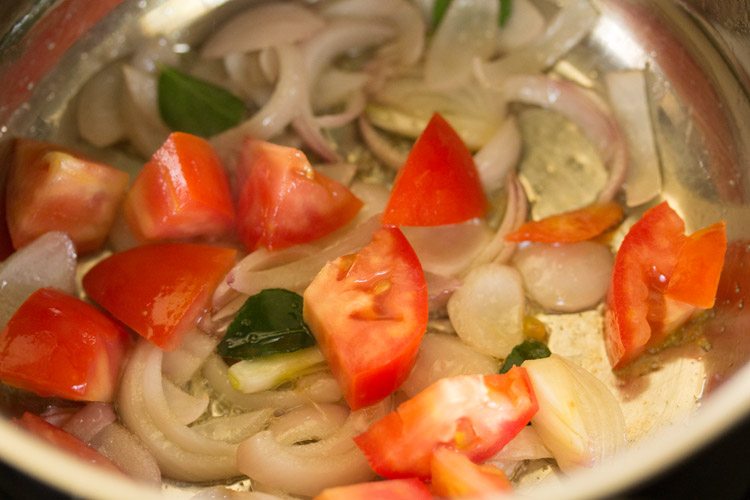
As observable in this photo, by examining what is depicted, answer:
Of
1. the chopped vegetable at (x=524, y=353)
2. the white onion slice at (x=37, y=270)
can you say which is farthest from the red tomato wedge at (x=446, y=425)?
the white onion slice at (x=37, y=270)

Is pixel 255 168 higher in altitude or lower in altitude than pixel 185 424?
higher

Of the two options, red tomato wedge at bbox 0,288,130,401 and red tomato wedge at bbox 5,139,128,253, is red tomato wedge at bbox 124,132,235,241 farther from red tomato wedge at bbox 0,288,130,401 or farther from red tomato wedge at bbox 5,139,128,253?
red tomato wedge at bbox 0,288,130,401

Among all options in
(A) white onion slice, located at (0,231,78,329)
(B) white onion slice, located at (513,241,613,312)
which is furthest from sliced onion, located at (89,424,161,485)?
(B) white onion slice, located at (513,241,613,312)

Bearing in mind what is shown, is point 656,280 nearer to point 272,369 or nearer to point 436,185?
point 436,185

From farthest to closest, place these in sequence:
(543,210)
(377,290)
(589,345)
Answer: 1. (543,210)
2. (589,345)
3. (377,290)

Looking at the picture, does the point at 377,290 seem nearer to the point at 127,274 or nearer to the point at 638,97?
the point at 127,274

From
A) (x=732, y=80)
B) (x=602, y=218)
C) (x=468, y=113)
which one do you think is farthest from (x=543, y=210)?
(x=732, y=80)
